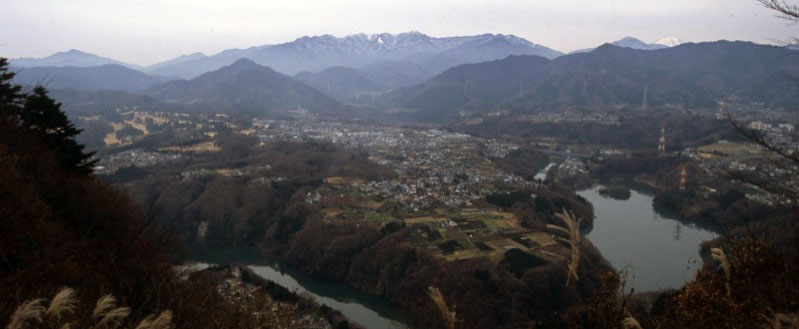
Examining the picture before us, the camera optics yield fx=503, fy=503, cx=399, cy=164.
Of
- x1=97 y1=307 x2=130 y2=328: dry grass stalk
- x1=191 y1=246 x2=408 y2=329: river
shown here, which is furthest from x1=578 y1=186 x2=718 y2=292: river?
x1=97 y1=307 x2=130 y2=328: dry grass stalk

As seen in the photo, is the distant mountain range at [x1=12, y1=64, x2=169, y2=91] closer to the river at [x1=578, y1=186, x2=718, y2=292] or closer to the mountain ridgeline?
the mountain ridgeline

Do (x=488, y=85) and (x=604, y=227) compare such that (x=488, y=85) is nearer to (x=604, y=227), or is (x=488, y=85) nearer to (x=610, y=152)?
(x=610, y=152)

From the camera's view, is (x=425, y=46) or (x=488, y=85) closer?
(x=488, y=85)

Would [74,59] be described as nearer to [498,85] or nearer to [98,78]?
[98,78]

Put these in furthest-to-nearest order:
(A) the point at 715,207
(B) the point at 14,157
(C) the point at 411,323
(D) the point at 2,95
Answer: (A) the point at 715,207 < (C) the point at 411,323 < (D) the point at 2,95 < (B) the point at 14,157

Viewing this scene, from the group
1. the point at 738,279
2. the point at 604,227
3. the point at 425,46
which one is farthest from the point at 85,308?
the point at 425,46

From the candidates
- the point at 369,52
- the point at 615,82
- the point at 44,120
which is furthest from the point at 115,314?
the point at 369,52

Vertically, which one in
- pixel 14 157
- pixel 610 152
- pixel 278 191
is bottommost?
pixel 610 152

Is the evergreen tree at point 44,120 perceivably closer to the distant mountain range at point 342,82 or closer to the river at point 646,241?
the river at point 646,241
